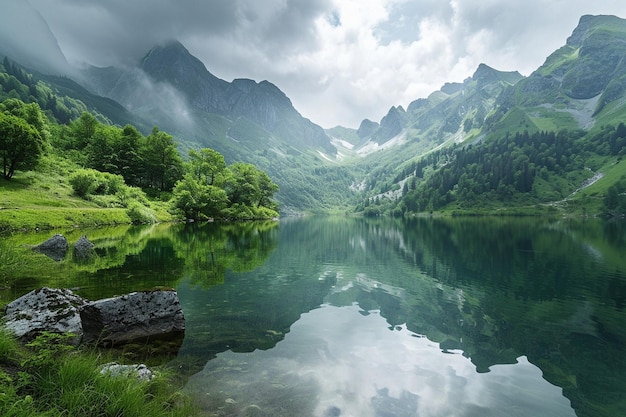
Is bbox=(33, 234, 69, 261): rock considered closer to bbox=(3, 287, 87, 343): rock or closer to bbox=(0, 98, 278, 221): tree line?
bbox=(3, 287, 87, 343): rock

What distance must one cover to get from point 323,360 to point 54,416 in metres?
10.1

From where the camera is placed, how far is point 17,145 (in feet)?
211

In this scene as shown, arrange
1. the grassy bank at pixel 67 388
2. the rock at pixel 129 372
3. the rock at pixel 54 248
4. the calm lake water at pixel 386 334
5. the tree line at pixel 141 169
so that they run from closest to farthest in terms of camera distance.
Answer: the grassy bank at pixel 67 388
the rock at pixel 129 372
the calm lake water at pixel 386 334
the rock at pixel 54 248
the tree line at pixel 141 169

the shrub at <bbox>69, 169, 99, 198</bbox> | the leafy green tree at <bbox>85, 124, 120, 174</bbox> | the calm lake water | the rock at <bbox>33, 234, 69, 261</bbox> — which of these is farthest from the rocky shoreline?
the leafy green tree at <bbox>85, 124, 120, 174</bbox>

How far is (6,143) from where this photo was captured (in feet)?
206

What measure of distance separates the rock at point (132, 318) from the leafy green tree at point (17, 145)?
7090 centimetres

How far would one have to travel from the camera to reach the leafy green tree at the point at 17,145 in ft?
203

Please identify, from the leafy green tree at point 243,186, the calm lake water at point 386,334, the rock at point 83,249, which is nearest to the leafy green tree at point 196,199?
the leafy green tree at point 243,186

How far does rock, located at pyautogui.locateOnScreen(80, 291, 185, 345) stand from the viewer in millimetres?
13656

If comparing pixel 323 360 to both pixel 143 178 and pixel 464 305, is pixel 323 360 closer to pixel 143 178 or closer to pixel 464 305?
pixel 464 305

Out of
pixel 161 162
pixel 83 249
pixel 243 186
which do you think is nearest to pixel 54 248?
pixel 83 249

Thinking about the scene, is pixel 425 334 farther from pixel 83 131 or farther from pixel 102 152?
pixel 83 131

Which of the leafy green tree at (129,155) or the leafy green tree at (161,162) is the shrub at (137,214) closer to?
the leafy green tree at (129,155)

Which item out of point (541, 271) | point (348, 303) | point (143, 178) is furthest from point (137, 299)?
point (143, 178)
